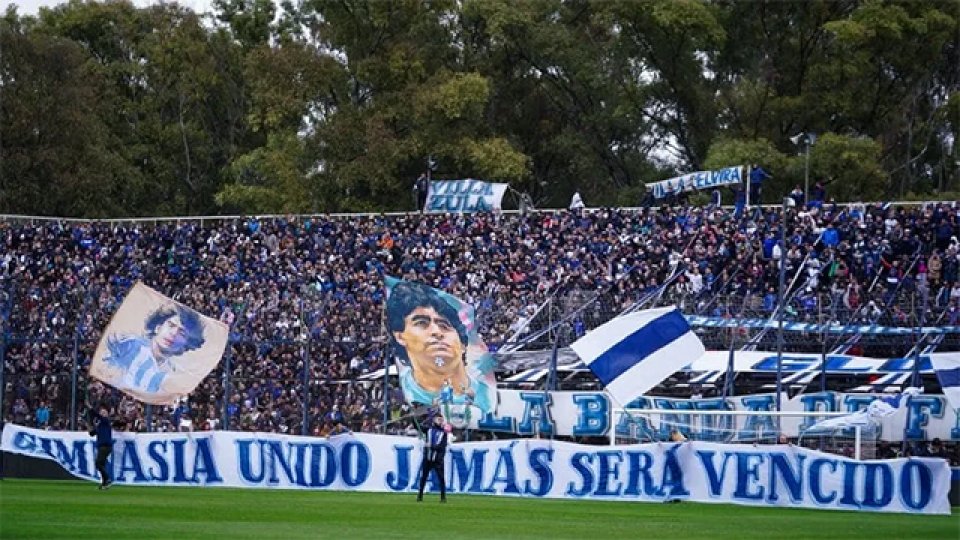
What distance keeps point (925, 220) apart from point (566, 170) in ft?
98.7

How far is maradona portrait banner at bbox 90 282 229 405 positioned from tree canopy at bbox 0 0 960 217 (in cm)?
3535

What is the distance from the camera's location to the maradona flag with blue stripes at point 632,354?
3597cm

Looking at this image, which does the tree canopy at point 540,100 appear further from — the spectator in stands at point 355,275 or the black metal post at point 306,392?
the black metal post at point 306,392

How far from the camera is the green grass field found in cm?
2656

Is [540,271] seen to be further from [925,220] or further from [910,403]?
[910,403]

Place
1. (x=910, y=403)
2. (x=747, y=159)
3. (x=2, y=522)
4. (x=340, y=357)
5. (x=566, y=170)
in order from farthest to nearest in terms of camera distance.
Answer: (x=566, y=170) < (x=747, y=159) < (x=340, y=357) < (x=910, y=403) < (x=2, y=522)

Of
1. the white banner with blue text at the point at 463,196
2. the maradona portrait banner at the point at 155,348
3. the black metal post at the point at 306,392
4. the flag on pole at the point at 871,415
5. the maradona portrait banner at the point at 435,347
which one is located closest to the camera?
the flag on pole at the point at 871,415

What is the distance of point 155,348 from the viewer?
38.2 m

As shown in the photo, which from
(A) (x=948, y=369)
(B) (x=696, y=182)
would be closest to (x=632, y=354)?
(A) (x=948, y=369)

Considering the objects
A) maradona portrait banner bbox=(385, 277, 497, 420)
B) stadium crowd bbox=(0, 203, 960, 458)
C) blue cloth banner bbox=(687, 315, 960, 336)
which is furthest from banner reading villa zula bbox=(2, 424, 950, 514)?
blue cloth banner bbox=(687, 315, 960, 336)

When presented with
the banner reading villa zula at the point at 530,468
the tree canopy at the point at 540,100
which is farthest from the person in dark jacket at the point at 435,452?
the tree canopy at the point at 540,100

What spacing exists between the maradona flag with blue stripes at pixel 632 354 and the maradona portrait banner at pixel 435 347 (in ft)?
13.3

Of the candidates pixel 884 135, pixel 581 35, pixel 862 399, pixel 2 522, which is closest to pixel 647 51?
pixel 581 35

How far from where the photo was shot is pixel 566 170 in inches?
3243
